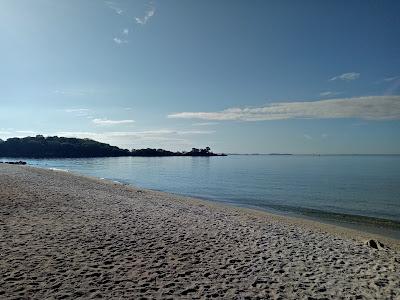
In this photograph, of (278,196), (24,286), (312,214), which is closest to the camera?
(24,286)

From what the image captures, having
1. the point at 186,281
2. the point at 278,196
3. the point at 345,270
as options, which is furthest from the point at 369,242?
the point at 278,196

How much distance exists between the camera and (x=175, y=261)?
424 inches

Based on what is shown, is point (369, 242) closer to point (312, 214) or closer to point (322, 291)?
point (322, 291)

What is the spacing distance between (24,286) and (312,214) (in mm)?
24652

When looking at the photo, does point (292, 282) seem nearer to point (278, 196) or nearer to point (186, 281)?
point (186, 281)

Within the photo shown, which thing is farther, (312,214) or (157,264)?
(312,214)

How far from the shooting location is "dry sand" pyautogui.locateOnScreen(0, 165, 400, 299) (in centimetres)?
850

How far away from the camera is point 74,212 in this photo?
1856 cm

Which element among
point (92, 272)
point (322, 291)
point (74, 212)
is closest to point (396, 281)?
point (322, 291)

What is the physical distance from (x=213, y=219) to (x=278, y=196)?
71.3 ft

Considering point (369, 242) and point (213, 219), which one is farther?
point (213, 219)

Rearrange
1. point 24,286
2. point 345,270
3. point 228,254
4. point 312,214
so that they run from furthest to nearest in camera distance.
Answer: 1. point 312,214
2. point 228,254
3. point 345,270
4. point 24,286

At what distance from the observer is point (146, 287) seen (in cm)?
853

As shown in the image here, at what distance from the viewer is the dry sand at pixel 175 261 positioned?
27.9ft
